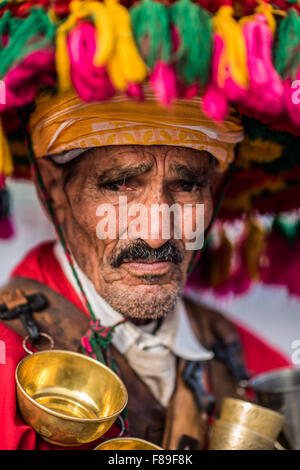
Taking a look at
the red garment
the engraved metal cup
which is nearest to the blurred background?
the red garment

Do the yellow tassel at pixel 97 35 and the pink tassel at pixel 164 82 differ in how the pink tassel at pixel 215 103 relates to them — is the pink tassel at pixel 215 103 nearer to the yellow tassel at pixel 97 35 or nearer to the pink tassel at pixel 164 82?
the pink tassel at pixel 164 82

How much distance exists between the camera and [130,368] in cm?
162

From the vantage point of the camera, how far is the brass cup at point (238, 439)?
1.46 m

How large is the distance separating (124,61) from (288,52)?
35 cm

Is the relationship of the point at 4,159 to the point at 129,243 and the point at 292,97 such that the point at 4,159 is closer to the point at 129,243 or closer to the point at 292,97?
the point at 129,243

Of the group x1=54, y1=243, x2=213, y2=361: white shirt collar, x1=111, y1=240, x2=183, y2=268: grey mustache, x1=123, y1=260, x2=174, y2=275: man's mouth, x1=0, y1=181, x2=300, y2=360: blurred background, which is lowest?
x1=0, y1=181, x2=300, y2=360: blurred background

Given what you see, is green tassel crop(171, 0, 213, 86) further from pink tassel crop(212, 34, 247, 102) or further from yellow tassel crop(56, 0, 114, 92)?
Result: yellow tassel crop(56, 0, 114, 92)

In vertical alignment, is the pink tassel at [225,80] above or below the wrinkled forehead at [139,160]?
above

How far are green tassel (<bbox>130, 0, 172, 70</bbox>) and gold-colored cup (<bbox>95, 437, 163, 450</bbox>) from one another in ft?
2.80

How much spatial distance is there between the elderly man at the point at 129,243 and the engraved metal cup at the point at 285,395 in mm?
171

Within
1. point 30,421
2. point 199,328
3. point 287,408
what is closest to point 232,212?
point 199,328

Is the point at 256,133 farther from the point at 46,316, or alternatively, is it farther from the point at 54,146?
the point at 46,316

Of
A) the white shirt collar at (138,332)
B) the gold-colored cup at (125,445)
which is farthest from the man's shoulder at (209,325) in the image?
the gold-colored cup at (125,445)

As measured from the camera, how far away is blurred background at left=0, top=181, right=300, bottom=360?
257 centimetres
